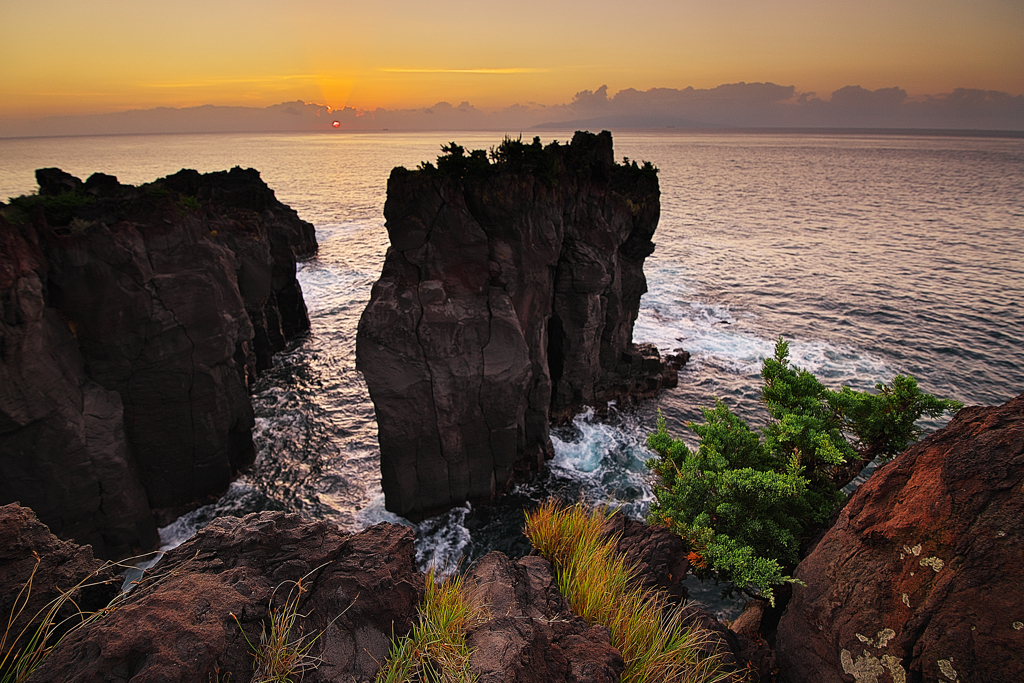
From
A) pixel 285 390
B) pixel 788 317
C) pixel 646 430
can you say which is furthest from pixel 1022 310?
pixel 285 390

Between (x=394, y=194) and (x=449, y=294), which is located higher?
(x=394, y=194)

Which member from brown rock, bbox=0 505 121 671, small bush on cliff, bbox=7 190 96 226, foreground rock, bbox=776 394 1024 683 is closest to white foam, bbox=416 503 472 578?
foreground rock, bbox=776 394 1024 683

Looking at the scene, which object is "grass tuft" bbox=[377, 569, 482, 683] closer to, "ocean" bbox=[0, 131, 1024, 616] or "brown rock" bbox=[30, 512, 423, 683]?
"brown rock" bbox=[30, 512, 423, 683]

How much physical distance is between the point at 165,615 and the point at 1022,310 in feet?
158

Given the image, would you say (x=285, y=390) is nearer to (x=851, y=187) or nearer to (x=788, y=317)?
(x=788, y=317)

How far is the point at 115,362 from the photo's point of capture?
1491cm

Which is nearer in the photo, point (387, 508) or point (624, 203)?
point (387, 508)

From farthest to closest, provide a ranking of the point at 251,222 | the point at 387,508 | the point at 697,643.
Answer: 1. the point at 251,222
2. the point at 387,508
3. the point at 697,643

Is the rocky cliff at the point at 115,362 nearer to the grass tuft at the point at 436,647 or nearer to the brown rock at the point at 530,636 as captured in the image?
the brown rock at the point at 530,636

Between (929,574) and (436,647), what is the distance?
611 cm

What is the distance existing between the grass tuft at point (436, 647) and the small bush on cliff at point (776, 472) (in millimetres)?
5315

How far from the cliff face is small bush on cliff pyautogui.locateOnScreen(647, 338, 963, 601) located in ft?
22.7

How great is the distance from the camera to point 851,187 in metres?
89.8

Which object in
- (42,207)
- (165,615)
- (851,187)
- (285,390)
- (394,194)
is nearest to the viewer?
Answer: (165,615)
